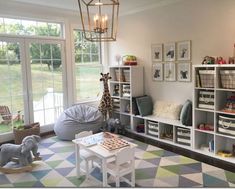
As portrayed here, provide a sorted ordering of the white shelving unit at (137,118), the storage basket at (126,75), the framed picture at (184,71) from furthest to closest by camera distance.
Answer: the storage basket at (126,75) → the framed picture at (184,71) → the white shelving unit at (137,118)

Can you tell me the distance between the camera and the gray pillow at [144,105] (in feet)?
15.6

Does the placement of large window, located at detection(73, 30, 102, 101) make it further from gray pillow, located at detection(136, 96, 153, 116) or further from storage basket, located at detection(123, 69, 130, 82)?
gray pillow, located at detection(136, 96, 153, 116)

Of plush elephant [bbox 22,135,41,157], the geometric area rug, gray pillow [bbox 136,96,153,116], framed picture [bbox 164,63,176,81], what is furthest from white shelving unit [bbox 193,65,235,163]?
plush elephant [bbox 22,135,41,157]

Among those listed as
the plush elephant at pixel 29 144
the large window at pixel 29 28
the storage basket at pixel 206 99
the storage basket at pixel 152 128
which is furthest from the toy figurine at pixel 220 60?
the large window at pixel 29 28

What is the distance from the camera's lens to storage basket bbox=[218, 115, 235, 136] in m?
3.41

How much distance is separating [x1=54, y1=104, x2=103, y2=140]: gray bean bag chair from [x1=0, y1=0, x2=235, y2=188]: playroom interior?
0.02 metres

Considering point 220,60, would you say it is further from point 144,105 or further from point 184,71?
point 144,105

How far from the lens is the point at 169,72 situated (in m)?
4.62

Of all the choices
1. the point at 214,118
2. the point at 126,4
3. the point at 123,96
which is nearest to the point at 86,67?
the point at 123,96

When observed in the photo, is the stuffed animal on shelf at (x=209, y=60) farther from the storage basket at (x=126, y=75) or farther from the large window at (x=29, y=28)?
the large window at (x=29, y=28)

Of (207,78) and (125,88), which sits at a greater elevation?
(207,78)

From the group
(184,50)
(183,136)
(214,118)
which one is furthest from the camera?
(184,50)

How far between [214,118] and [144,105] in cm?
153

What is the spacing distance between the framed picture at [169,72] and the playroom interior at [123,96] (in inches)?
0.8
